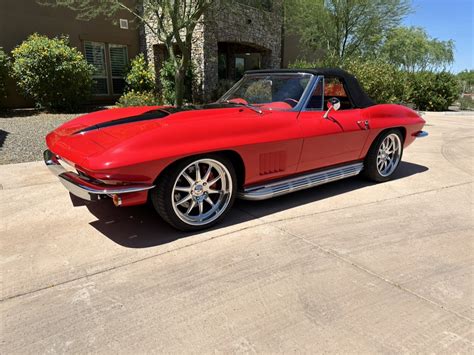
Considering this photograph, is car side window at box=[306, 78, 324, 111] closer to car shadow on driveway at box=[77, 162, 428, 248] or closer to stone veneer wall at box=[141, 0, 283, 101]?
car shadow on driveway at box=[77, 162, 428, 248]

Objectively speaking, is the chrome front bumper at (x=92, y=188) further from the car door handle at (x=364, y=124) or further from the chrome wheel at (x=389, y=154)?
the chrome wheel at (x=389, y=154)

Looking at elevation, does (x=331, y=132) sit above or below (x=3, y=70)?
below

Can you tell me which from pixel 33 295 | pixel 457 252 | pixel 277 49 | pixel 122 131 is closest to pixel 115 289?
pixel 33 295

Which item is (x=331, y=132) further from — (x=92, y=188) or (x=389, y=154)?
(x=92, y=188)

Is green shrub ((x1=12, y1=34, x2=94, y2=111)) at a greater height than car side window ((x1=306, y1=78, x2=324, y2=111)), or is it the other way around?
green shrub ((x1=12, y1=34, x2=94, y2=111))

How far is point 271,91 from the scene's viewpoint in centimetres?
420

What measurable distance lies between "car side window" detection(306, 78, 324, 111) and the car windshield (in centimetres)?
12

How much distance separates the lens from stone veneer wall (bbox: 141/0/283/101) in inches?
515

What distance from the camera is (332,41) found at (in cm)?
1816

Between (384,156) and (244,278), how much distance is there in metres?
3.31

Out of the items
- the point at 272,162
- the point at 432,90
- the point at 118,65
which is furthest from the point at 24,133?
the point at 432,90

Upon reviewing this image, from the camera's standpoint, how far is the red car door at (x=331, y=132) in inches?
154

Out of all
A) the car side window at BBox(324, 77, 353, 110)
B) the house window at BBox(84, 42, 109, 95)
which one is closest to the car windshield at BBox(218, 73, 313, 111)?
the car side window at BBox(324, 77, 353, 110)

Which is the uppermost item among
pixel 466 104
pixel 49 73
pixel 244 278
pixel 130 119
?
pixel 49 73
